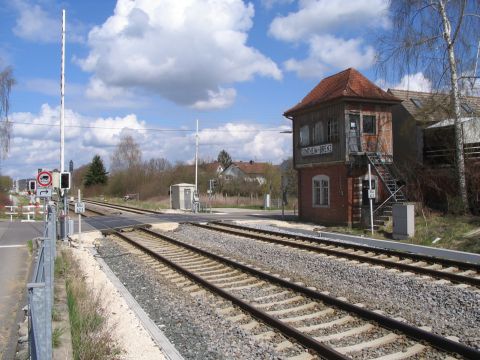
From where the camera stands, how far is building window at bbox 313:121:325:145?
26.9 meters

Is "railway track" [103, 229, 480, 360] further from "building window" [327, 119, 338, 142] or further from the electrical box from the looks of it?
"building window" [327, 119, 338, 142]

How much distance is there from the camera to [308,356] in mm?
5902

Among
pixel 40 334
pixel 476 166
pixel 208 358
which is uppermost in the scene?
pixel 476 166

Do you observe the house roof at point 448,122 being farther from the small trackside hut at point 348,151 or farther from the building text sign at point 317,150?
the building text sign at point 317,150

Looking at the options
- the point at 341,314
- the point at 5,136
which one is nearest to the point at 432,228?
the point at 341,314

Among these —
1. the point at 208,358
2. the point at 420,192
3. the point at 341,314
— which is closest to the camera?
the point at 208,358

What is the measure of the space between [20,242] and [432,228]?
15.8m

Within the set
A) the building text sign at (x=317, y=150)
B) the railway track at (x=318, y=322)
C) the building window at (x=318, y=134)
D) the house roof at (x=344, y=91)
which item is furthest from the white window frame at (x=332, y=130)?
the railway track at (x=318, y=322)

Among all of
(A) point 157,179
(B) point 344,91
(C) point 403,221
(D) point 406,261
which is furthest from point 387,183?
(A) point 157,179

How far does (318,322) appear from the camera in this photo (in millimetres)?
7367

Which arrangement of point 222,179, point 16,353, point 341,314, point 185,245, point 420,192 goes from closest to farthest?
point 16,353 → point 341,314 → point 185,245 → point 420,192 → point 222,179

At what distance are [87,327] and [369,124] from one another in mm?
21379

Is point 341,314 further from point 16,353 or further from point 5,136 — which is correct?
point 5,136

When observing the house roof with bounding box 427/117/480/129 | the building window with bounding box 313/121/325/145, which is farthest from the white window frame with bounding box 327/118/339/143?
the house roof with bounding box 427/117/480/129
